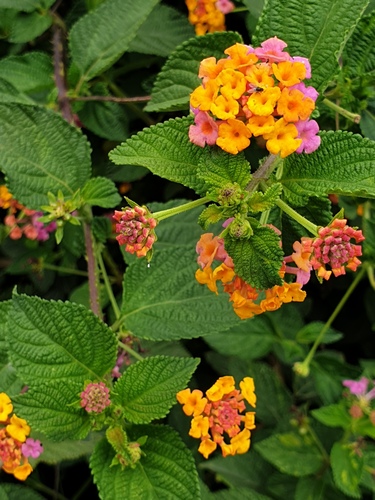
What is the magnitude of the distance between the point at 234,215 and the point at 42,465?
121 centimetres

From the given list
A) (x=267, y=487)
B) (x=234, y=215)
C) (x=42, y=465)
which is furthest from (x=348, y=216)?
(x=42, y=465)

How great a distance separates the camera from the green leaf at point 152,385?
41.1 inches

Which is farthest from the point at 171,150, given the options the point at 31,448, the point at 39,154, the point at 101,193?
the point at 31,448

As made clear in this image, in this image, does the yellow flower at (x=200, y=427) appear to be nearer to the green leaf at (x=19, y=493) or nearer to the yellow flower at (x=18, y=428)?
the yellow flower at (x=18, y=428)

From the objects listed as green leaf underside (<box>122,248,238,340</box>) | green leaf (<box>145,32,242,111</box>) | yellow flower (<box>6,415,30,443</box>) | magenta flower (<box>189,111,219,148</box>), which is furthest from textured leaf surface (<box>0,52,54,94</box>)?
yellow flower (<box>6,415,30,443</box>)

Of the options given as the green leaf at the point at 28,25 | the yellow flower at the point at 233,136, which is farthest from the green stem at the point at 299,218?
the green leaf at the point at 28,25

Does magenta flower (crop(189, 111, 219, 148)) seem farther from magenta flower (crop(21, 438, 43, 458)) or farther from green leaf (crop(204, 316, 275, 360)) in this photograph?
green leaf (crop(204, 316, 275, 360))

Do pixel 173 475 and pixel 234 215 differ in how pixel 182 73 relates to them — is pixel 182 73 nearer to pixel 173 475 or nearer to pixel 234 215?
pixel 234 215

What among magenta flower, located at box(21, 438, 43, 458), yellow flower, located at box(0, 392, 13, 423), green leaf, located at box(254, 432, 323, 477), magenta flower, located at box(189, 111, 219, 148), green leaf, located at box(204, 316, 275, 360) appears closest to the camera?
magenta flower, located at box(189, 111, 219, 148)

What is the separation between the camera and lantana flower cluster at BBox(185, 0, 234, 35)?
1.33 meters

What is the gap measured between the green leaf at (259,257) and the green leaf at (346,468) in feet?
2.30

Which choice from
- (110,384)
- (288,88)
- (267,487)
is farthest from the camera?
(267,487)

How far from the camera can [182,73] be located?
1.19 metres

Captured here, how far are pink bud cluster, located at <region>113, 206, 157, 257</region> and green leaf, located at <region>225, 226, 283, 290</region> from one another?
4.9 inches
